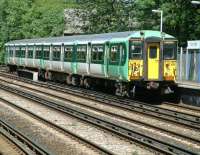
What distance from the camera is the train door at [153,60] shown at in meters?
25.1

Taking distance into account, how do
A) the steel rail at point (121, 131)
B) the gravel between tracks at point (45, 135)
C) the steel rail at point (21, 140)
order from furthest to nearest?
the gravel between tracks at point (45, 135) < the steel rail at point (121, 131) < the steel rail at point (21, 140)

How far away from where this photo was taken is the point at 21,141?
14.8 metres

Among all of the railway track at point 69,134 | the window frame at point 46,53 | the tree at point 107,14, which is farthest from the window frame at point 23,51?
the railway track at point 69,134

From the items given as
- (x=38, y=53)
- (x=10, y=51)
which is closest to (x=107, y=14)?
(x=10, y=51)

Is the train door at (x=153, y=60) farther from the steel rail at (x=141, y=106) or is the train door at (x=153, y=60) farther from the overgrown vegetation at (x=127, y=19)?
the overgrown vegetation at (x=127, y=19)

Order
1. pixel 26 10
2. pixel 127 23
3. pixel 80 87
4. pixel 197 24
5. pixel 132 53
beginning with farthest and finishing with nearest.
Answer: pixel 26 10, pixel 127 23, pixel 197 24, pixel 80 87, pixel 132 53

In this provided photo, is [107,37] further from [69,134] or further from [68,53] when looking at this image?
[69,134]

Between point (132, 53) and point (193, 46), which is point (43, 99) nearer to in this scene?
point (132, 53)

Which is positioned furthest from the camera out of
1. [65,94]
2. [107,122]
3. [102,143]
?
[65,94]

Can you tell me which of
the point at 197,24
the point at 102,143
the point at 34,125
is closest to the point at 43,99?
the point at 34,125

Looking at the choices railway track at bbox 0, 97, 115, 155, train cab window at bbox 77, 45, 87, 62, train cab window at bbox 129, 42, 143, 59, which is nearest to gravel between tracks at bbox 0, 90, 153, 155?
railway track at bbox 0, 97, 115, 155

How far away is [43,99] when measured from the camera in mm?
26125

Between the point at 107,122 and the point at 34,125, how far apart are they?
2225 millimetres

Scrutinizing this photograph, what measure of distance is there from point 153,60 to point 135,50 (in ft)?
3.07
